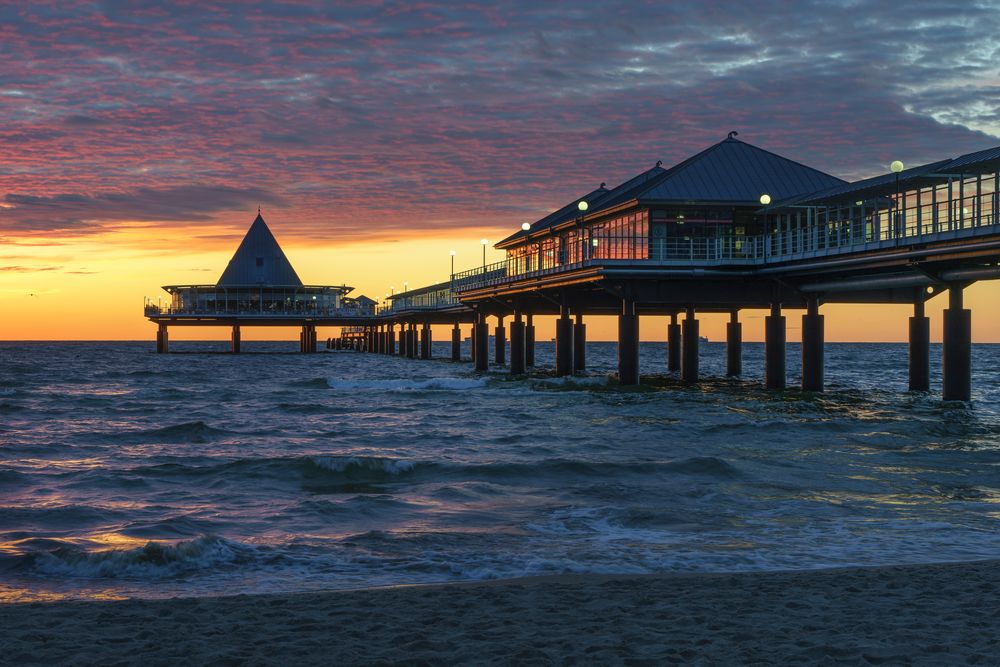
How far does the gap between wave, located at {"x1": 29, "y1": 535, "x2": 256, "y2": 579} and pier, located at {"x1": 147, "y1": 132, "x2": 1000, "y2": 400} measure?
23.6 metres

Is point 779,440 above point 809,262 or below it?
below

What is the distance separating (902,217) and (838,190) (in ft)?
22.8

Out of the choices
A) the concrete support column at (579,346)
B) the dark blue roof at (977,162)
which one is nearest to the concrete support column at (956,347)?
the dark blue roof at (977,162)

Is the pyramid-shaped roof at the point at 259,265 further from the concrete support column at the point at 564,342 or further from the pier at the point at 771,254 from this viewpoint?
the concrete support column at the point at 564,342

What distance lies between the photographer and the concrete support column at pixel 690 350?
5266cm

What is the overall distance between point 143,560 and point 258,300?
12628 cm

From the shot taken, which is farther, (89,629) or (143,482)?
(143,482)

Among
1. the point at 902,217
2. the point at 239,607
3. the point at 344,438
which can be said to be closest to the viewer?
the point at 239,607

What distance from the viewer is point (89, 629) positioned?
8711mm

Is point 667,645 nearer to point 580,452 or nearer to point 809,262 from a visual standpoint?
point 580,452

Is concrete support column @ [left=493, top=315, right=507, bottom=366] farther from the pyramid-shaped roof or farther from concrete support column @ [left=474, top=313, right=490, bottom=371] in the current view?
the pyramid-shaped roof

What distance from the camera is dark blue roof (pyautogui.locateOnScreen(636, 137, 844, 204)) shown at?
47156 mm

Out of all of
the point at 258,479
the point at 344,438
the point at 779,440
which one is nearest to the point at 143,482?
the point at 258,479

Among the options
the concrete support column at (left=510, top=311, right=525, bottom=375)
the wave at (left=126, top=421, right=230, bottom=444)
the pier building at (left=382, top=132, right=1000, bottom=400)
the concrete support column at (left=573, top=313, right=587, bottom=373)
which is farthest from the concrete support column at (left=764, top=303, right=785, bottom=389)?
the wave at (left=126, top=421, right=230, bottom=444)
